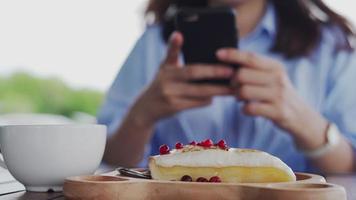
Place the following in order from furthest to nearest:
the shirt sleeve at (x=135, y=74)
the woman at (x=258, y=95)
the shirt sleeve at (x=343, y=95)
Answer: the shirt sleeve at (x=135, y=74)
the shirt sleeve at (x=343, y=95)
the woman at (x=258, y=95)

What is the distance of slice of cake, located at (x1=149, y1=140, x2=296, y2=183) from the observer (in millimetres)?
475

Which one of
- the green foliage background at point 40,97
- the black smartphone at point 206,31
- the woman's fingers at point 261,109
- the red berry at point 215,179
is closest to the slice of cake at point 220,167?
the red berry at point 215,179

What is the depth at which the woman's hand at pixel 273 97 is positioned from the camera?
125 centimetres

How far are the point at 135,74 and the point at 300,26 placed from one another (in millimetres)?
473

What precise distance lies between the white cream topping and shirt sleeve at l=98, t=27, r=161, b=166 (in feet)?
3.81

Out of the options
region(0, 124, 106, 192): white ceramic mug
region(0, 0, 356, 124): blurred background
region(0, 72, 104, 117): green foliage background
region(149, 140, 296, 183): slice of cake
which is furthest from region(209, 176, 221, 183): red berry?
region(0, 72, 104, 117): green foliage background

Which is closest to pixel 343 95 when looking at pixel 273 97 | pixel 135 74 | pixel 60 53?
pixel 273 97

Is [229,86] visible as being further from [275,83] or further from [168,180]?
[168,180]

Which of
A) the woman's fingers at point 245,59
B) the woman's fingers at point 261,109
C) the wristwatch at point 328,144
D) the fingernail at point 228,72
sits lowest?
the wristwatch at point 328,144

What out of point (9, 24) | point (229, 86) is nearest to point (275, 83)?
point (229, 86)

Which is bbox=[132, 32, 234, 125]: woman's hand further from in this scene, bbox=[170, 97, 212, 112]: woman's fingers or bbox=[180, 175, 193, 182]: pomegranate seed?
bbox=[180, 175, 193, 182]: pomegranate seed

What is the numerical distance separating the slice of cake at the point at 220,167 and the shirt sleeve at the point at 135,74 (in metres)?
1.16

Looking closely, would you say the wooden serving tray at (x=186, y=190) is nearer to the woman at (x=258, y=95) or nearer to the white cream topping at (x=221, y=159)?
the white cream topping at (x=221, y=159)

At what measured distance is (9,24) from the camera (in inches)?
102
